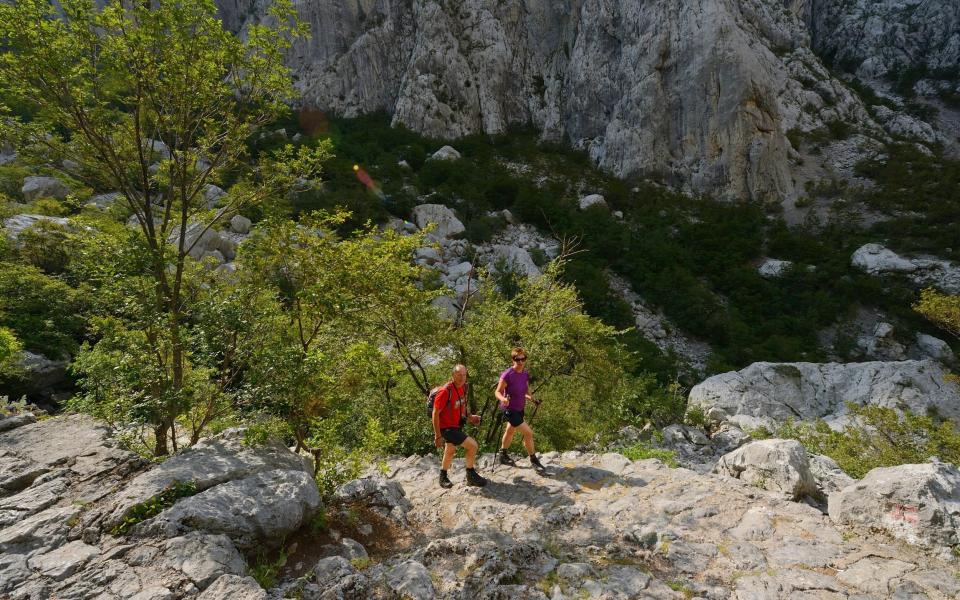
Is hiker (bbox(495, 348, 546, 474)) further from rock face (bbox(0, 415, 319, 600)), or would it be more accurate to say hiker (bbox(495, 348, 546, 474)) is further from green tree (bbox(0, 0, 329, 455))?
green tree (bbox(0, 0, 329, 455))

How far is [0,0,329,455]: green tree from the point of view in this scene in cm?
438

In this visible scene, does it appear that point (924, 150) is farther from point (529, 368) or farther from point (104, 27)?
point (104, 27)

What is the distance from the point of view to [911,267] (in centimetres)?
2108

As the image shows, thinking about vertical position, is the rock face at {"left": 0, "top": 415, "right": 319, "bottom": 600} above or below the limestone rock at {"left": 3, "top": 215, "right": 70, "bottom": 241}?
below

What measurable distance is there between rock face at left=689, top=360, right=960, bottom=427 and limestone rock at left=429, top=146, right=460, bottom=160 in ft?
96.7

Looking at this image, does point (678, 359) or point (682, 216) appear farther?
point (682, 216)

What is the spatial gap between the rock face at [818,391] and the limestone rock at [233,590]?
11362 millimetres

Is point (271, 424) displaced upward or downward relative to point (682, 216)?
downward

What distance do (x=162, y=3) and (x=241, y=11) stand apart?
70.8m

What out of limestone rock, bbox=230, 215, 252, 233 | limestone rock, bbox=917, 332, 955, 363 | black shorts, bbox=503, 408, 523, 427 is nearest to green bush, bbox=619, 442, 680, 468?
black shorts, bbox=503, 408, 523, 427

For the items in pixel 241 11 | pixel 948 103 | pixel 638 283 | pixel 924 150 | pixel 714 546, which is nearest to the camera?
pixel 714 546

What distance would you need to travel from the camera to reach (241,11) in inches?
2238

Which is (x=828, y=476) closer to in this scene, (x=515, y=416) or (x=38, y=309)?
(x=515, y=416)

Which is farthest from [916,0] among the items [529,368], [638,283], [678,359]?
[529,368]
